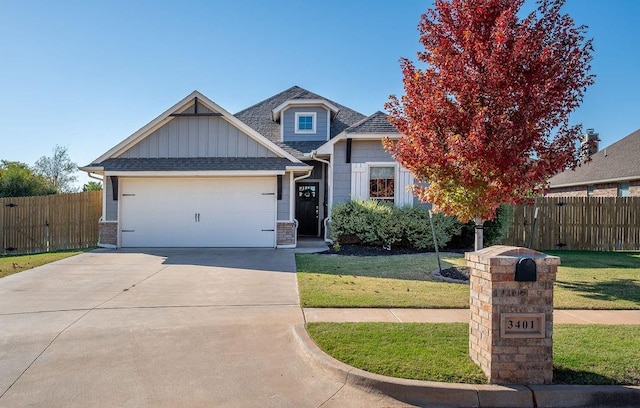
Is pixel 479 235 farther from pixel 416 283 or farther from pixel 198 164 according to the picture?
pixel 198 164

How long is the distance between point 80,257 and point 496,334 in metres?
11.2

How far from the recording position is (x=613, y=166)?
19.2 meters

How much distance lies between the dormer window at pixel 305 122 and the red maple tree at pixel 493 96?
28.3 feet

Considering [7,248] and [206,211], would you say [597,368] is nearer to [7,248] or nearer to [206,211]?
[206,211]

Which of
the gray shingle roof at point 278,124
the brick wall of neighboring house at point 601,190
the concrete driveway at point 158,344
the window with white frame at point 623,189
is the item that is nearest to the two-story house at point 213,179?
the gray shingle roof at point 278,124

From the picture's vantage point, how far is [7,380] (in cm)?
364

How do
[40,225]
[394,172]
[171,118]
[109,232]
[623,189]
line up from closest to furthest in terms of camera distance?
[109,232], [171,118], [394,172], [40,225], [623,189]

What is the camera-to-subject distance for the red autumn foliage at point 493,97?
6.79m

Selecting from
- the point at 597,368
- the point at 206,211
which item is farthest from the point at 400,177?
the point at 597,368

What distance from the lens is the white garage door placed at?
508 inches

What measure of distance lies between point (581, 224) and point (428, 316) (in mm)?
12083

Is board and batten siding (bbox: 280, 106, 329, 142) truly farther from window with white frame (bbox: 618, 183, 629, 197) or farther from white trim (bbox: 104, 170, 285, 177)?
window with white frame (bbox: 618, 183, 629, 197)

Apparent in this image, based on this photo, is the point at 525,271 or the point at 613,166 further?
the point at 613,166

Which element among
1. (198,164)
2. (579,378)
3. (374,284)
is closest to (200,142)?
(198,164)
